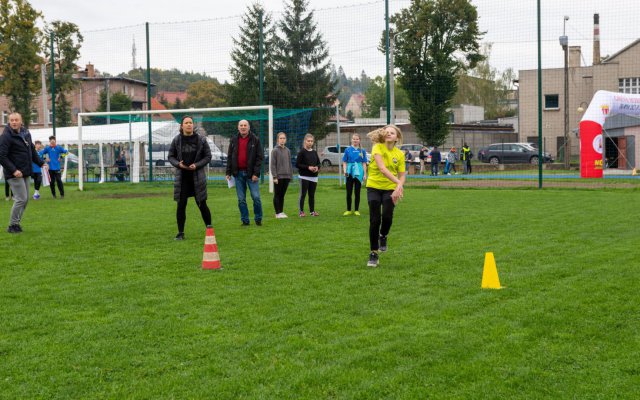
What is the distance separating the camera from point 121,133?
32.9 meters

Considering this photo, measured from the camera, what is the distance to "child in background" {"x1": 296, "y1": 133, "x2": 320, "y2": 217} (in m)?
14.5

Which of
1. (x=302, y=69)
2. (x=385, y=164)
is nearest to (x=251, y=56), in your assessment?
(x=302, y=69)

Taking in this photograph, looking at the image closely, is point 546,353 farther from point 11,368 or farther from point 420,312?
point 11,368

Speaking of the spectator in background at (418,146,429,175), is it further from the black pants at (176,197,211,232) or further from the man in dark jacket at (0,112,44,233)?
the black pants at (176,197,211,232)

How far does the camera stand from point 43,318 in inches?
Answer: 236

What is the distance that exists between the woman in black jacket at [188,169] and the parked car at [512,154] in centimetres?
3814

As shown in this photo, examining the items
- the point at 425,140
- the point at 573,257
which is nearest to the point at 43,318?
the point at 573,257

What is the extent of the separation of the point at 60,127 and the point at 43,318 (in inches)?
1297

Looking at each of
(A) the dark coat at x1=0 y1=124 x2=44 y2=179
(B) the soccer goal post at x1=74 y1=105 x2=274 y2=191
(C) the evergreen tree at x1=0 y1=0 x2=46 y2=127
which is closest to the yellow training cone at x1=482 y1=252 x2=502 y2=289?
(A) the dark coat at x1=0 y1=124 x2=44 y2=179

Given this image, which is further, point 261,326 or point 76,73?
point 76,73

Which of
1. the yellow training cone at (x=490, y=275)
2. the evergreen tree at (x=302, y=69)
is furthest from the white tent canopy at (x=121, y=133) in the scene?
the yellow training cone at (x=490, y=275)

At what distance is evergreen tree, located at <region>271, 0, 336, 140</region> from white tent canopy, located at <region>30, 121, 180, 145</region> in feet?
15.0

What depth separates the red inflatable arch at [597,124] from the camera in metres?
30.8

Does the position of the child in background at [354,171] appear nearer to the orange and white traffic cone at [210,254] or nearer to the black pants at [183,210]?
the black pants at [183,210]
